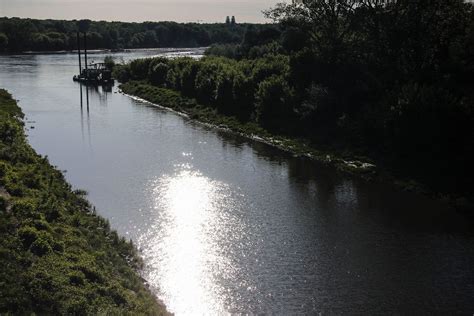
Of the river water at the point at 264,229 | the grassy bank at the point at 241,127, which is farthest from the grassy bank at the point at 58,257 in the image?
the grassy bank at the point at 241,127

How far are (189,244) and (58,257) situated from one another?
24.6 ft

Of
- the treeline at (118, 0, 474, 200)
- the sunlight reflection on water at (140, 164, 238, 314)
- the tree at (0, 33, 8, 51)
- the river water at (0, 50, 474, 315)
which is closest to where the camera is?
the sunlight reflection on water at (140, 164, 238, 314)

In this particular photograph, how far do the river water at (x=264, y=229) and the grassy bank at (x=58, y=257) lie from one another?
1.46 metres

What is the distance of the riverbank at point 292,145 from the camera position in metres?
34.6

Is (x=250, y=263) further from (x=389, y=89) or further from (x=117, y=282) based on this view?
(x=389, y=89)

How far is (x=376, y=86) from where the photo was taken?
47.8 meters

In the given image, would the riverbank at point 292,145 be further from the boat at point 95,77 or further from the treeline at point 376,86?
the boat at point 95,77

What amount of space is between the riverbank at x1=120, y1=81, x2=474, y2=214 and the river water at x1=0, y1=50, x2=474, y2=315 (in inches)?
40.7

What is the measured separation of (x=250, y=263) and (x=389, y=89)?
90.5ft

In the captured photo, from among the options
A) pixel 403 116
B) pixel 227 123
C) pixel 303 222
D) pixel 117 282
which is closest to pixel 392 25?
pixel 403 116

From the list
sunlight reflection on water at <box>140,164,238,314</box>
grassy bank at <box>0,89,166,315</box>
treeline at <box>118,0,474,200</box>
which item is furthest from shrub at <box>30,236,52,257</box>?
treeline at <box>118,0,474,200</box>

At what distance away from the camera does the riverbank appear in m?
34.6

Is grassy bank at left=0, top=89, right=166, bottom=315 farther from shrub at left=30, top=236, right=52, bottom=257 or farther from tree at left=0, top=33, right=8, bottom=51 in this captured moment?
tree at left=0, top=33, right=8, bottom=51

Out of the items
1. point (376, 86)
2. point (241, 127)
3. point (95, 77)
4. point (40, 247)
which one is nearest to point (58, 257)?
point (40, 247)
